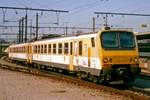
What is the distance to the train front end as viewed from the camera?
1684cm

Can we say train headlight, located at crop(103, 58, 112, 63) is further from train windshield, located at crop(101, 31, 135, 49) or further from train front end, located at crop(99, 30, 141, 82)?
train windshield, located at crop(101, 31, 135, 49)

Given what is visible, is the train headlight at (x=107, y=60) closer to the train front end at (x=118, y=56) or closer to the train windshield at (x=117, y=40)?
the train front end at (x=118, y=56)

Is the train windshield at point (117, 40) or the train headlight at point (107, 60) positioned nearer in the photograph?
the train headlight at point (107, 60)

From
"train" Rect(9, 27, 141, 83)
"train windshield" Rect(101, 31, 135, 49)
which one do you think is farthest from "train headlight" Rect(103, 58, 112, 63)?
"train windshield" Rect(101, 31, 135, 49)

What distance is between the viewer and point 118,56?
17.1 metres

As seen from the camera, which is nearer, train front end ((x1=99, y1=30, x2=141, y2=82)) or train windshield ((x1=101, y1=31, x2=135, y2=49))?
train front end ((x1=99, y1=30, x2=141, y2=82))

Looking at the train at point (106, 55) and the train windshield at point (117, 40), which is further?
the train windshield at point (117, 40)

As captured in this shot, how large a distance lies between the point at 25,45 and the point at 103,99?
86.7 ft

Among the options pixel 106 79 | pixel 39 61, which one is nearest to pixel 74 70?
pixel 106 79

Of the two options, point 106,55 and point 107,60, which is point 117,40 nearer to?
point 106,55

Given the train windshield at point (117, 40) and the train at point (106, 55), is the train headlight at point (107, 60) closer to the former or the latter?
the train at point (106, 55)

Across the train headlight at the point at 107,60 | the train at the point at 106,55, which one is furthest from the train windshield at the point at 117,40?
the train headlight at the point at 107,60

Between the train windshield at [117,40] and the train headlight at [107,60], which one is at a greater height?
the train windshield at [117,40]

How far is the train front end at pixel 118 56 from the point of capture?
1684 cm
